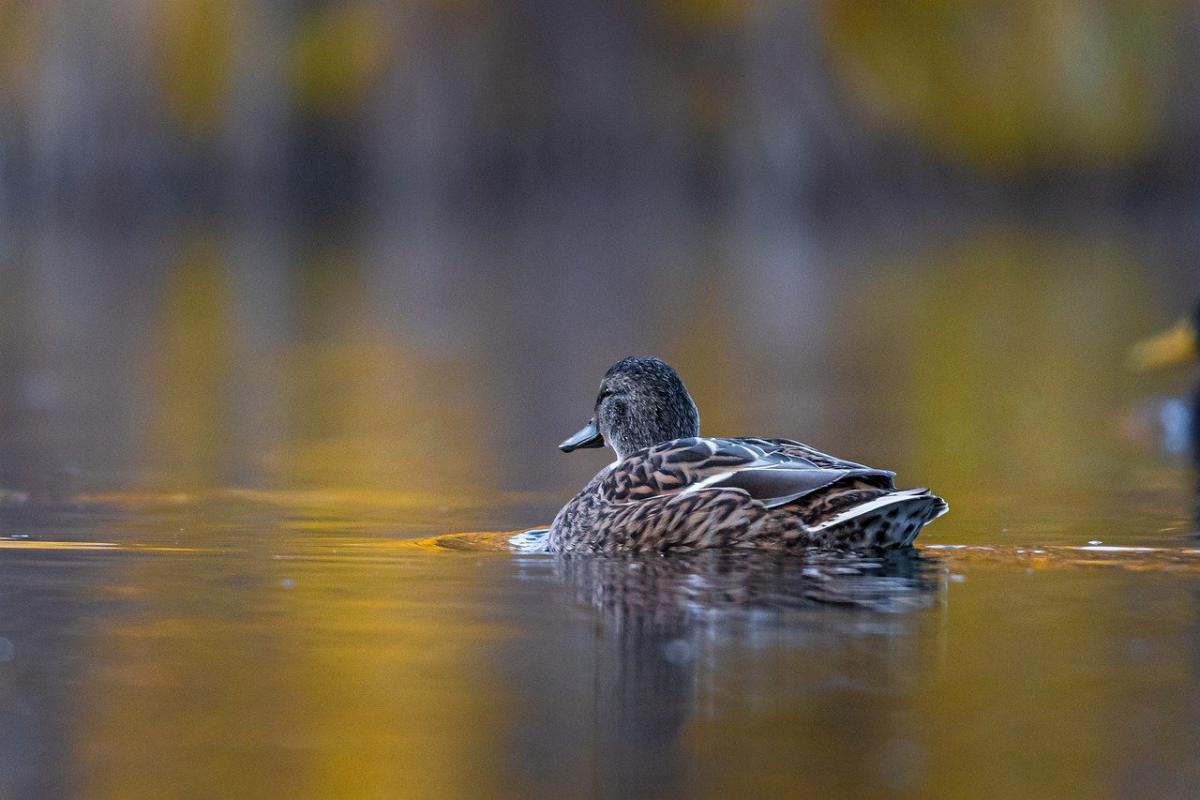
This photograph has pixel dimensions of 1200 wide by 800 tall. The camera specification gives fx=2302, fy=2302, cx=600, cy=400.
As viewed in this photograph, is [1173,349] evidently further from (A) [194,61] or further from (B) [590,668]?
(A) [194,61]

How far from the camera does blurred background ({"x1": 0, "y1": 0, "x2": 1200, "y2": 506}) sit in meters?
13.3

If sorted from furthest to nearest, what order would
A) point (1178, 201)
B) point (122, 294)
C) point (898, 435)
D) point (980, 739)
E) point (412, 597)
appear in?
point (1178, 201) → point (122, 294) → point (898, 435) → point (412, 597) → point (980, 739)

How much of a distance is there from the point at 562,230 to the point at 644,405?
35.3 meters

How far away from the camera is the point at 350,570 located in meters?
7.52

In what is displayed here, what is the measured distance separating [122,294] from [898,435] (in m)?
14.8

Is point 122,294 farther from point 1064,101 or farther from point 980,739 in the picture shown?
point 1064,101

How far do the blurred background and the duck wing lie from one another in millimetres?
2271

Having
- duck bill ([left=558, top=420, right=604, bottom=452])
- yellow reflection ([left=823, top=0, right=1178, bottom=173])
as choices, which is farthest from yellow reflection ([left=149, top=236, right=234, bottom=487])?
yellow reflection ([left=823, top=0, right=1178, bottom=173])

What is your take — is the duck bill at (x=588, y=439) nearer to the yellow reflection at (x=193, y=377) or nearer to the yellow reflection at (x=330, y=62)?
the yellow reflection at (x=193, y=377)

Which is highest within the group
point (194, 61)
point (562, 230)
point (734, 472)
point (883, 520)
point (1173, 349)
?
point (194, 61)

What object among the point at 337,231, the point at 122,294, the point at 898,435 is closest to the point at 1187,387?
the point at 898,435

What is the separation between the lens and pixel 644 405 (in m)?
8.55

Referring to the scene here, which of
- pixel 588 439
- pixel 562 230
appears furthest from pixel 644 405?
pixel 562 230

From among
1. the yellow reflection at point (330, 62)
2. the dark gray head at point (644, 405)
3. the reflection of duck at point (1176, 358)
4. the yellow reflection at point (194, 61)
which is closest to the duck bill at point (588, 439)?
the dark gray head at point (644, 405)
